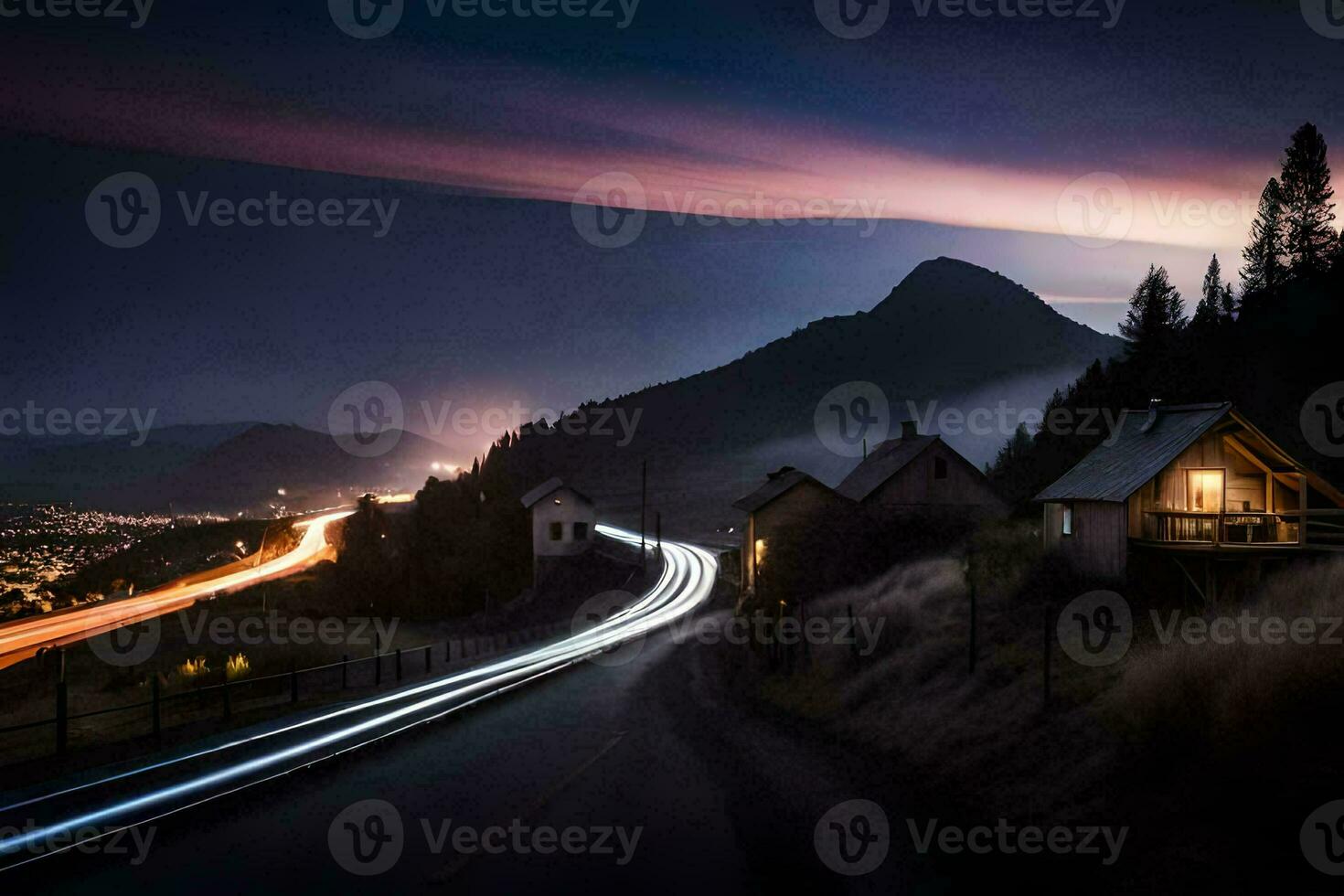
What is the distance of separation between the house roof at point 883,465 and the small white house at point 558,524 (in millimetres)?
25872

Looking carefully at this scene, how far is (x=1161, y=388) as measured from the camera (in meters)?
57.7

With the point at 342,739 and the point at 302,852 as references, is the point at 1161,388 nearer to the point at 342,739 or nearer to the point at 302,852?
the point at 342,739

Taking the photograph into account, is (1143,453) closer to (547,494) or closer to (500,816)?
(500,816)

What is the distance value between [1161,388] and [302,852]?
6015cm

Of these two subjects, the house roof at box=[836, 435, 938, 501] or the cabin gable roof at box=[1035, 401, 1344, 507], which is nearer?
the cabin gable roof at box=[1035, 401, 1344, 507]

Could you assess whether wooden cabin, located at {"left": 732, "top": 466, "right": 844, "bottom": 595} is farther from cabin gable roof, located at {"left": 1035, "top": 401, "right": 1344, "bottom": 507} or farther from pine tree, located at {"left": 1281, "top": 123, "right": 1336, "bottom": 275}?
pine tree, located at {"left": 1281, "top": 123, "right": 1336, "bottom": 275}

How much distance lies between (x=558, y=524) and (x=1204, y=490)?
52166mm

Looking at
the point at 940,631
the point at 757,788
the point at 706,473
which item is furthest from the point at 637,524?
the point at 757,788

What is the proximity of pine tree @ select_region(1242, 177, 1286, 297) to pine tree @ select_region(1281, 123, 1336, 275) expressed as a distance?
607 mm

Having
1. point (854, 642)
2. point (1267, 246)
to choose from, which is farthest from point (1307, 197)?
point (854, 642)

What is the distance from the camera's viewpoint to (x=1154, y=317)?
81125 mm

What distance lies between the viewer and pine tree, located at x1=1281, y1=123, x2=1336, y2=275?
3190 inches

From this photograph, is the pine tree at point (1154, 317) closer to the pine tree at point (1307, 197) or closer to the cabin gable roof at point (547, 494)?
the pine tree at point (1307, 197)

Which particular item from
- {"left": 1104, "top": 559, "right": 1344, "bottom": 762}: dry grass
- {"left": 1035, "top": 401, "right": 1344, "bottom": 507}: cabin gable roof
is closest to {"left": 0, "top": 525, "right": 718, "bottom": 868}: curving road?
{"left": 1104, "top": 559, "right": 1344, "bottom": 762}: dry grass
